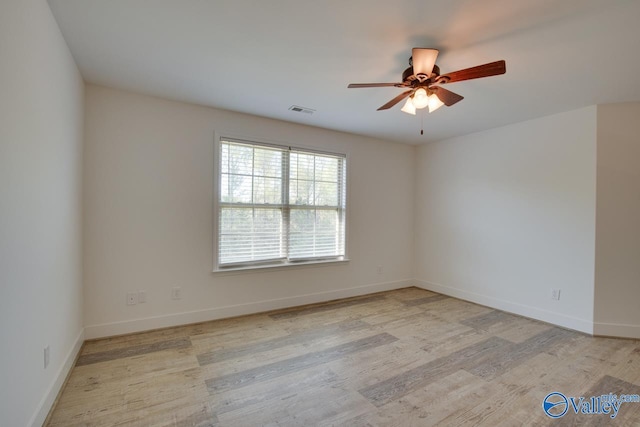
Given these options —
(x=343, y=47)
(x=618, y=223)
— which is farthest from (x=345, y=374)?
(x=618, y=223)

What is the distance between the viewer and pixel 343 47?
2104 millimetres

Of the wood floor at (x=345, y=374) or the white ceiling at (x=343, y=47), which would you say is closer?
the white ceiling at (x=343, y=47)

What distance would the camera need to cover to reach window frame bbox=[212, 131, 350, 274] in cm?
335

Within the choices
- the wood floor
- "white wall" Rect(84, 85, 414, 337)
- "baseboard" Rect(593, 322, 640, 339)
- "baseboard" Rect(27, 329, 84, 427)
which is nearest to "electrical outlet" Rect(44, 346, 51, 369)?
"baseboard" Rect(27, 329, 84, 427)

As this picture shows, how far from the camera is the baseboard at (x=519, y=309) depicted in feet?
10.4

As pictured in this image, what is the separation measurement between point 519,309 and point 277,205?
132 inches

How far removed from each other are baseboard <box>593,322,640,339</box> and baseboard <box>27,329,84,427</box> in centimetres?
472

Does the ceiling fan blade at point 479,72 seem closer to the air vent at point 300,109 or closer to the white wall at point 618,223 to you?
the air vent at point 300,109

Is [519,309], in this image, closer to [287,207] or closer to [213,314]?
[287,207]

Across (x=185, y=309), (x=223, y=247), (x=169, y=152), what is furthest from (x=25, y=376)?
(x=169, y=152)

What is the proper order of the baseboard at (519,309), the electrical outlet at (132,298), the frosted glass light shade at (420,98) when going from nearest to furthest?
the frosted glass light shade at (420,98) → the electrical outlet at (132,298) → the baseboard at (519,309)

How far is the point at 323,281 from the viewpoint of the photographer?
4.13 meters

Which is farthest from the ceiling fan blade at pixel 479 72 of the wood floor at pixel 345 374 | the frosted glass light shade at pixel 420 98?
the wood floor at pixel 345 374

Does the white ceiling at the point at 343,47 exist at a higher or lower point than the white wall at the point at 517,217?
higher
